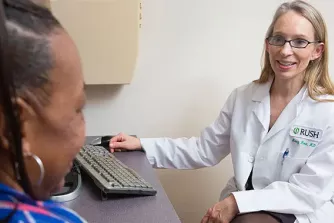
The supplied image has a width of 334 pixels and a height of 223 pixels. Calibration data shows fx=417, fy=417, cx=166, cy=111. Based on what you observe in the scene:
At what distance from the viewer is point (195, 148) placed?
158 cm

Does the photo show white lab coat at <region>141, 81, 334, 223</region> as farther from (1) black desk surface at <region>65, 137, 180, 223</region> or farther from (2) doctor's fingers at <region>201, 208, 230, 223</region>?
(1) black desk surface at <region>65, 137, 180, 223</region>

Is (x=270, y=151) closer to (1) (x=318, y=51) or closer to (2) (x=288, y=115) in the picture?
(2) (x=288, y=115)

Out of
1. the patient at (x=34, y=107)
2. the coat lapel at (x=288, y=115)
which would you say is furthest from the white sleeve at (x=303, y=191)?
the patient at (x=34, y=107)

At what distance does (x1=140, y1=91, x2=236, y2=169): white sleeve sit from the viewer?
152 centimetres

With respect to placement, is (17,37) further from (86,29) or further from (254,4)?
(254,4)

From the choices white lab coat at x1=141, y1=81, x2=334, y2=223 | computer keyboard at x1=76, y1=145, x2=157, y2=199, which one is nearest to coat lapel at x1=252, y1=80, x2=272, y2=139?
white lab coat at x1=141, y1=81, x2=334, y2=223

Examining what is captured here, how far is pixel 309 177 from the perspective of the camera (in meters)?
1.33

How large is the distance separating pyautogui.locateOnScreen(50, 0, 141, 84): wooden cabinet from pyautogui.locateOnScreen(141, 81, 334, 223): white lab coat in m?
0.31

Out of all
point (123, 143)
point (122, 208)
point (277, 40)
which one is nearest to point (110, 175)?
point (122, 208)

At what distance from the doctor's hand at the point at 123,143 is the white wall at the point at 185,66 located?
29cm

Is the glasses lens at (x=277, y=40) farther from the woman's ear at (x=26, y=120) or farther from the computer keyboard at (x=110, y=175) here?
the woman's ear at (x=26, y=120)

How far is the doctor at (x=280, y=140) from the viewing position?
1307 mm

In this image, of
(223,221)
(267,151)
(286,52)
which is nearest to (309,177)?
(267,151)

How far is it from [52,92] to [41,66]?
0.04 m
